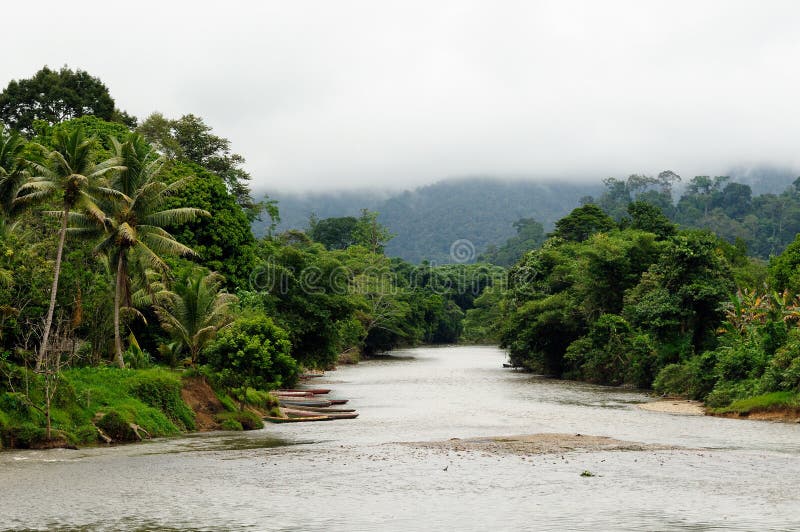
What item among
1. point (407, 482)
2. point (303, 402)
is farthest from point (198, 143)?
point (407, 482)

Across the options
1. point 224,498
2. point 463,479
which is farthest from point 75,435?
point 463,479

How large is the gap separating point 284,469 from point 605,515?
12004mm

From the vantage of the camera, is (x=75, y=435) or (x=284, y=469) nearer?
(x=284, y=469)

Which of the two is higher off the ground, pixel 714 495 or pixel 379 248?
pixel 379 248

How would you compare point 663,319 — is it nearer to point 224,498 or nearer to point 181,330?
point 181,330

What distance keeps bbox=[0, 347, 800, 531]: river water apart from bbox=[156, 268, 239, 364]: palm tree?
6.21m

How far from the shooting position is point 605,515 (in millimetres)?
21547

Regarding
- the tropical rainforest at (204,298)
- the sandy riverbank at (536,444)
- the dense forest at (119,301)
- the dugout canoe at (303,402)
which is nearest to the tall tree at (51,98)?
the tropical rainforest at (204,298)

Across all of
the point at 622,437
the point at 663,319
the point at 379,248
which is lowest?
the point at 622,437

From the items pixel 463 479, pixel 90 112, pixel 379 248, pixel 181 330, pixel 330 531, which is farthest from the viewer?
pixel 379 248

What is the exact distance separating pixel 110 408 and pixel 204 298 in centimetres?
1080

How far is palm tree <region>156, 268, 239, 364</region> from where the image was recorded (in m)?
46.0

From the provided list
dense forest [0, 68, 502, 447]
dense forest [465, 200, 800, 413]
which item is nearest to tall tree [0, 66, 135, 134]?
dense forest [0, 68, 502, 447]

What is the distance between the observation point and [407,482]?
2672cm
